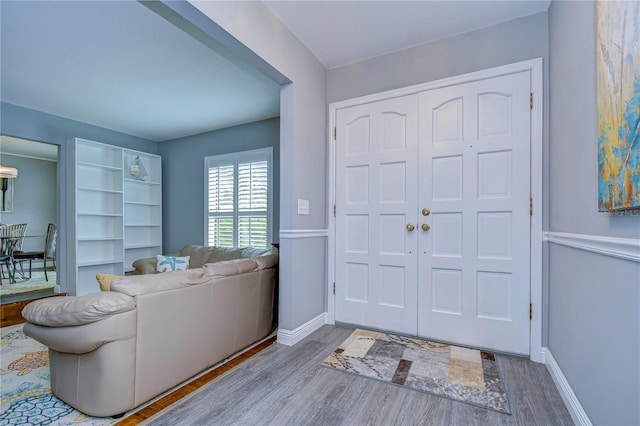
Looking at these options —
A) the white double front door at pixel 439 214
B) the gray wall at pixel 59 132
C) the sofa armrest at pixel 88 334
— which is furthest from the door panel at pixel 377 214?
the gray wall at pixel 59 132

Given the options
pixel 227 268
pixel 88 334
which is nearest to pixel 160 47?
pixel 227 268

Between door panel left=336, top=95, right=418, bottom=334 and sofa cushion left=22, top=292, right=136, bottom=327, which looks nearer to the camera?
sofa cushion left=22, top=292, right=136, bottom=327

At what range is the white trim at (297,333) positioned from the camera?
2.47 metres

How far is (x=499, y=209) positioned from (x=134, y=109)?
454 centimetres

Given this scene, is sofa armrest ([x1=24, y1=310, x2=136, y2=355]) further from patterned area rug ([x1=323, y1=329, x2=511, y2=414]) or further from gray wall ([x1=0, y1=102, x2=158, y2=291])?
gray wall ([x1=0, y1=102, x2=158, y2=291])

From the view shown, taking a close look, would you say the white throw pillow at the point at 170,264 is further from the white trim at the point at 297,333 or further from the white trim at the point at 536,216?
the white trim at the point at 536,216

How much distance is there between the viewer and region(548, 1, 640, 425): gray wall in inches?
41.6

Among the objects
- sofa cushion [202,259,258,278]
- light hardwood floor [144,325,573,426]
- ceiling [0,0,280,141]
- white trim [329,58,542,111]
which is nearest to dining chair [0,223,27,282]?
ceiling [0,0,280,141]

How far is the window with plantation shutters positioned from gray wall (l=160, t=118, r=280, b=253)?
0.55ft

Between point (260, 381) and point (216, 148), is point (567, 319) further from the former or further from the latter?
point (216, 148)

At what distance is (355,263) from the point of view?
280 centimetres

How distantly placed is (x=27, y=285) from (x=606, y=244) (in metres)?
7.09

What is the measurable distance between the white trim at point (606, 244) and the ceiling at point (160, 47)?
1.71 metres

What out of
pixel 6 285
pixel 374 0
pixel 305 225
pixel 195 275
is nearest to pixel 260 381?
pixel 195 275
